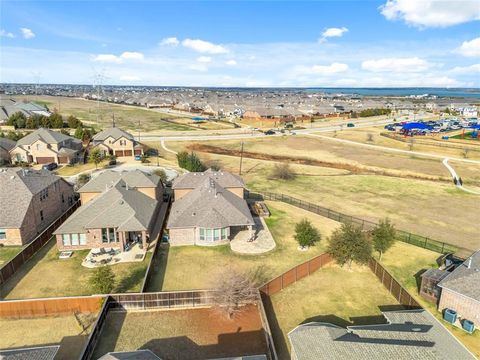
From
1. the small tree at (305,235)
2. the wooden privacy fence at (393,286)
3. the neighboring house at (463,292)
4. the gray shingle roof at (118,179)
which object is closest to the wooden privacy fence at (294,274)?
the small tree at (305,235)

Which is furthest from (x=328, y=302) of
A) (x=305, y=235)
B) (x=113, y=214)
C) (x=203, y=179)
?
(x=203, y=179)

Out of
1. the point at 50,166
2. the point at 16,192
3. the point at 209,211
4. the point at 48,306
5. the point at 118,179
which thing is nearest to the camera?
the point at 48,306

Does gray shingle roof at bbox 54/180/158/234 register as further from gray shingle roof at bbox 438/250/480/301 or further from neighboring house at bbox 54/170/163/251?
gray shingle roof at bbox 438/250/480/301

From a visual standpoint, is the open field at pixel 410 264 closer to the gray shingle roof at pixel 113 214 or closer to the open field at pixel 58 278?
the open field at pixel 58 278

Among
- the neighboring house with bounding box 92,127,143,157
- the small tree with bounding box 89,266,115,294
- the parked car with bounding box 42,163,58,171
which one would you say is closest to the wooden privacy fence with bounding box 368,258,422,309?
the small tree with bounding box 89,266,115,294

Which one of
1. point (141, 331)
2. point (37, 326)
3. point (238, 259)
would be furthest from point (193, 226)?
point (37, 326)

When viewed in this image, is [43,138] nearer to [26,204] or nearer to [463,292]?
[26,204]

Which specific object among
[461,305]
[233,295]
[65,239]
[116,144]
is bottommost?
[461,305]
